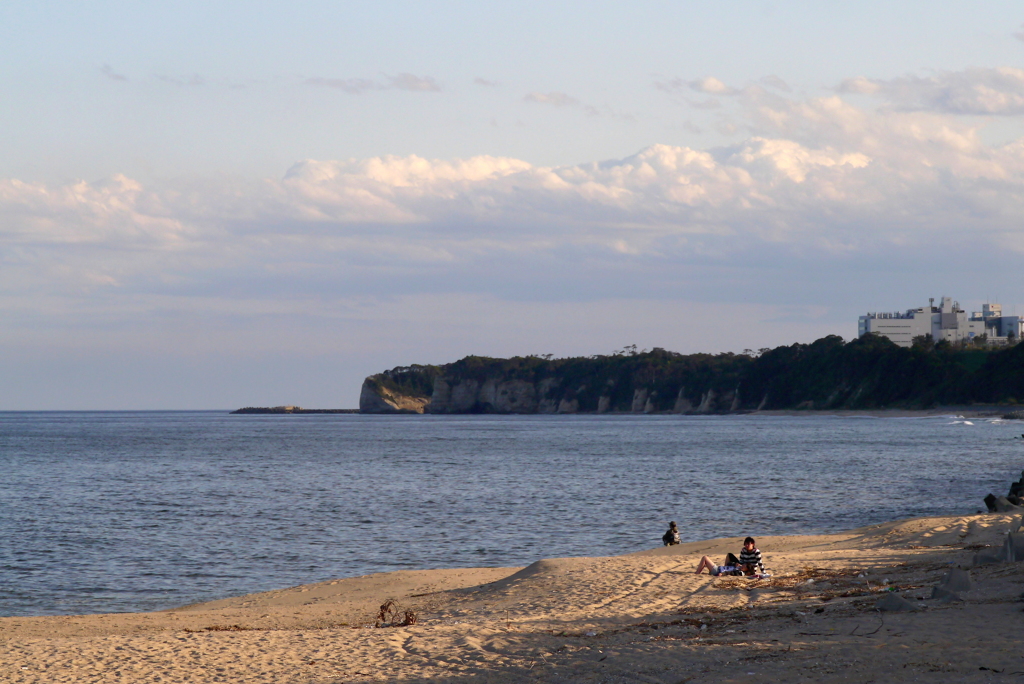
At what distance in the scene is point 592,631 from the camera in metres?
13.5

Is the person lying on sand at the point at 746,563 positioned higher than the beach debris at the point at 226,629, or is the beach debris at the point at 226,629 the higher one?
the person lying on sand at the point at 746,563

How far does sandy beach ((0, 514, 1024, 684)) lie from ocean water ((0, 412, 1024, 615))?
4917 mm

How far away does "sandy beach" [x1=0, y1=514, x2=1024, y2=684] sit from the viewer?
1061cm

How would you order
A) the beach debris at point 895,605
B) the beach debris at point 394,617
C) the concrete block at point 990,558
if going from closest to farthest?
the beach debris at point 895,605, the beach debris at point 394,617, the concrete block at point 990,558

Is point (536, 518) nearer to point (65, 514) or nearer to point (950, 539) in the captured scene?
point (950, 539)

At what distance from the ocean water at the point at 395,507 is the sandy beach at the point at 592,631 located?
4.92m

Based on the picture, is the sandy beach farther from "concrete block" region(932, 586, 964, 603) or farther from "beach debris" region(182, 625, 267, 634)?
"concrete block" region(932, 586, 964, 603)

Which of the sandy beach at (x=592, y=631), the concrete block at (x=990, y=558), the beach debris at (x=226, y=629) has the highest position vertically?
the concrete block at (x=990, y=558)

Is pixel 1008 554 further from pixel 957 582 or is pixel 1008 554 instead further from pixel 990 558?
pixel 957 582

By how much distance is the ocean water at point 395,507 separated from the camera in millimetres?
26203

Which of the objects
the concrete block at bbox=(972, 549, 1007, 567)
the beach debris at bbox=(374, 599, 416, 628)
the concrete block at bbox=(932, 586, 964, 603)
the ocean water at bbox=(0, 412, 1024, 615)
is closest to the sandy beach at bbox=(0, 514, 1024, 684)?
the concrete block at bbox=(932, 586, 964, 603)

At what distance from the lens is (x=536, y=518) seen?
3588 centimetres

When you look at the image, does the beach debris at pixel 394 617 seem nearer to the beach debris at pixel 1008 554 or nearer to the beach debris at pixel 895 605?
Result: the beach debris at pixel 895 605

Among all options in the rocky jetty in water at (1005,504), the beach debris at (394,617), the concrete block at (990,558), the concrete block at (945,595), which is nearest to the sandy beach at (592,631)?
the concrete block at (945,595)
